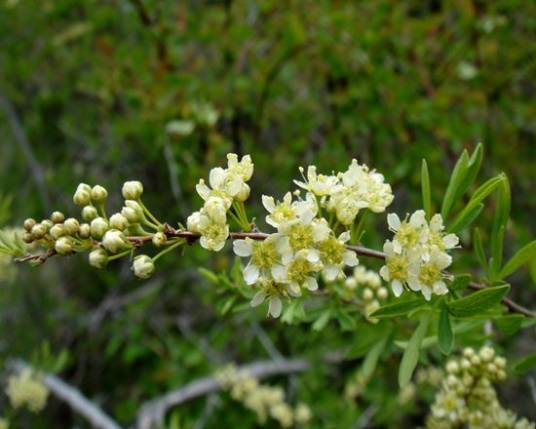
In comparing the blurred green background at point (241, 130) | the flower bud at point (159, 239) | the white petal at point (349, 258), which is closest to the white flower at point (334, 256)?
the white petal at point (349, 258)

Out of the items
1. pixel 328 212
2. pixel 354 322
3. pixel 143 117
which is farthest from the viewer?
pixel 143 117

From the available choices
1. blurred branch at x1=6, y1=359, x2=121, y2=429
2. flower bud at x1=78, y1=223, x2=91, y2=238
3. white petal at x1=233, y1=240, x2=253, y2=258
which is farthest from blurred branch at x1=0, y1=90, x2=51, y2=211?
white petal at x1=233, y1=240, x2=253, y2=258

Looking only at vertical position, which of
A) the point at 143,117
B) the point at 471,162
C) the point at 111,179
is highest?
the point at 471,162

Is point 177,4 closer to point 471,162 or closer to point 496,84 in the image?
point 496,84

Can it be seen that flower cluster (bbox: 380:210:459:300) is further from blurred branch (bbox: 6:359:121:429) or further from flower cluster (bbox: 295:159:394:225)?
blurred branch (bbox: 6:359:121:429)

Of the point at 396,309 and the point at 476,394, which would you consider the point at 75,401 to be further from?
the point at 396,309

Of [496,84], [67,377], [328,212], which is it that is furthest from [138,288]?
[328,212]

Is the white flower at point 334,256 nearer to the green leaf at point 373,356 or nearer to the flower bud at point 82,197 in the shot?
the green leaf at point 373,356

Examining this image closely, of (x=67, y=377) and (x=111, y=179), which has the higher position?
(x=111, y=179)
